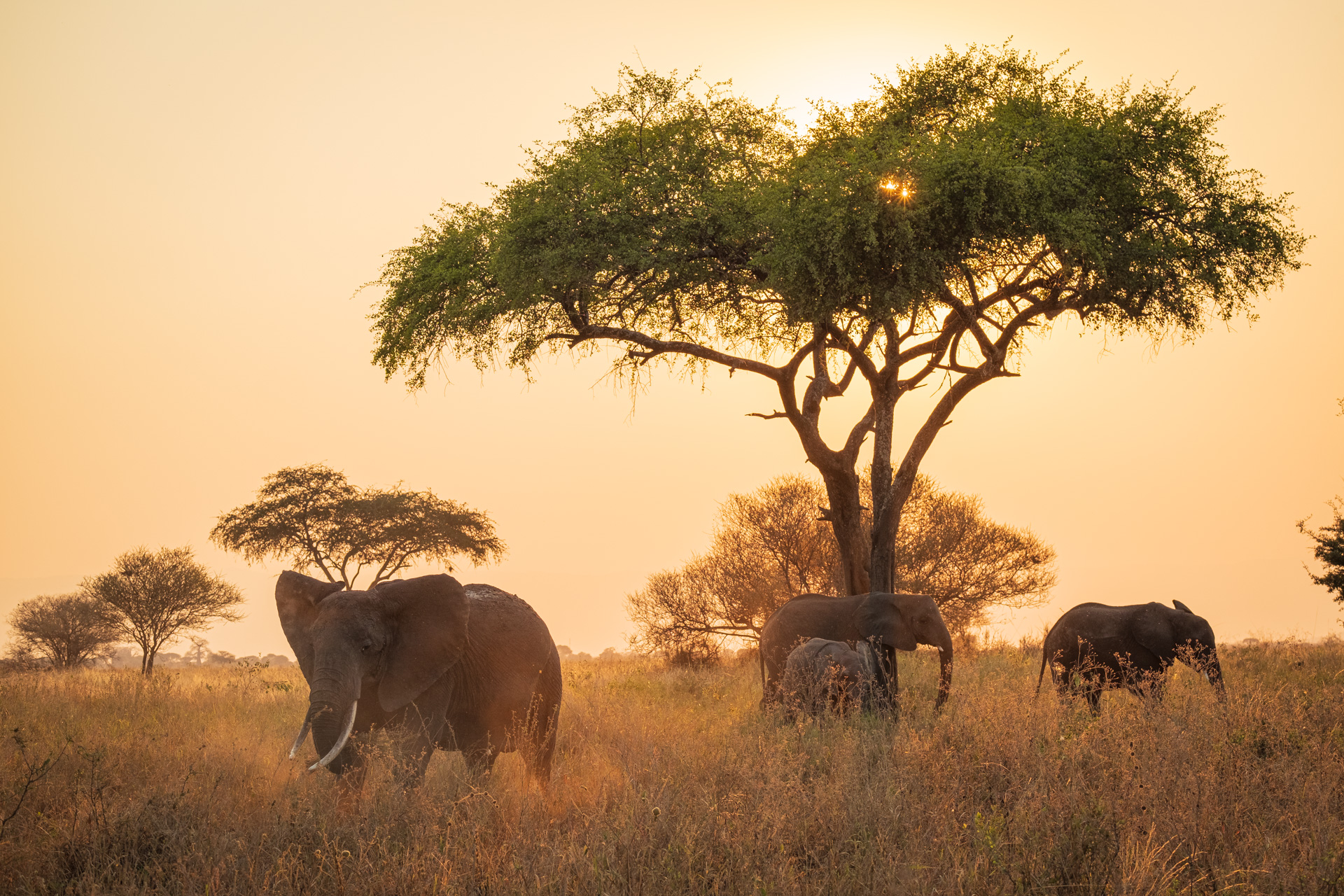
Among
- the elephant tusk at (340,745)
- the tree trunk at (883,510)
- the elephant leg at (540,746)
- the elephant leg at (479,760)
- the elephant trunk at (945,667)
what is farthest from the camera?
the tree trunk at (883,510)

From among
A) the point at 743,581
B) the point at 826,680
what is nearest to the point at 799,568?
the point at 743,581

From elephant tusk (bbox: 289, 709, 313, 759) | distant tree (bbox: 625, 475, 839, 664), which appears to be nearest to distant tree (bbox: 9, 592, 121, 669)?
distant tree (bbox: 625, 475, 839, 664)

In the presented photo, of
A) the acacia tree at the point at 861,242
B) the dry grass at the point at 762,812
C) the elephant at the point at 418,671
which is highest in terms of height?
the acacia tree at the point at 861,242

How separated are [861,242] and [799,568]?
542 inches

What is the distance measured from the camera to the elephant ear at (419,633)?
792 cm

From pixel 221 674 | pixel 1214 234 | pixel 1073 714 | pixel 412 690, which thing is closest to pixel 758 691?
pixel 1073 714

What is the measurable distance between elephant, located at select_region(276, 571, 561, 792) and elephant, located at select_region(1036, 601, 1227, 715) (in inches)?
285

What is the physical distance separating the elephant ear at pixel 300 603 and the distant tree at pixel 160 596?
103 feet

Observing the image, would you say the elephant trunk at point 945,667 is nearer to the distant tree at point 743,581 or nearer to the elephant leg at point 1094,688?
the elephant leg at point 1094,688

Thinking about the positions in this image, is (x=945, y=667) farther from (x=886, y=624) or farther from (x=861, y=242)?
(x=861, y=242)

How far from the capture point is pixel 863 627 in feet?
49.5

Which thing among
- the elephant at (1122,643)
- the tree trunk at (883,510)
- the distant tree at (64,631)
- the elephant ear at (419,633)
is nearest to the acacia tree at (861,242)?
the tree trunk at (883,510)

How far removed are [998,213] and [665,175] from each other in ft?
20.2

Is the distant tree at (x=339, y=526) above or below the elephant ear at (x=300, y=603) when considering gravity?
above
